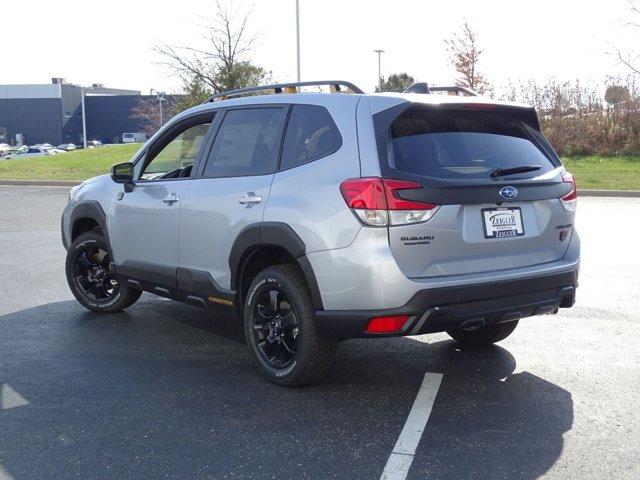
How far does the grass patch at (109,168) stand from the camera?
841 inches

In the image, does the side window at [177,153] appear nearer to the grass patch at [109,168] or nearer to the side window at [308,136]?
the side window at [308,136]

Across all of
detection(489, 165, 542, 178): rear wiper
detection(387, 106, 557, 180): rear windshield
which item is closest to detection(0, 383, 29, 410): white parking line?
detection(387, 106, 557, 180): rear windshield

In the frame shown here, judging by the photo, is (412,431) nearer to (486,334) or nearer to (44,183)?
(486,334)

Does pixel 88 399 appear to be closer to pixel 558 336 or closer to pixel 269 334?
pixel 269 334

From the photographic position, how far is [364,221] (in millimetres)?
4203

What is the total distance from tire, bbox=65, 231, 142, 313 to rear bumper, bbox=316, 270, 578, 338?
3.01 meters

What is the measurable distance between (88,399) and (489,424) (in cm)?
233

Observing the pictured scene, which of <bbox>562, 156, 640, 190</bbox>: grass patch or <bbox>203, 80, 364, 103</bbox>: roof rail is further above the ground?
<bbox>203, 80, 364, 103</bbox>: roof rail

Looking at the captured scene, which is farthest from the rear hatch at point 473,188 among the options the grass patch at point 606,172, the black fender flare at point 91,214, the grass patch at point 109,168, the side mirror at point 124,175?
the grass patch at point 109,168

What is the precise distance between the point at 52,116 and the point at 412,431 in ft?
353

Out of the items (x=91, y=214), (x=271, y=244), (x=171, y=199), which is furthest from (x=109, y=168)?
(x=271, y=244)

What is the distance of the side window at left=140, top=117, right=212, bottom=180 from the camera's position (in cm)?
586

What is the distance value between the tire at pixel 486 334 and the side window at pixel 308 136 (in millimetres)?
1843

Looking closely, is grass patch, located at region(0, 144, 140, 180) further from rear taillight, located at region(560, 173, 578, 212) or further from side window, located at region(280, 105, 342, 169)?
rear taillight, located at region(560, 173, 578, 212)
